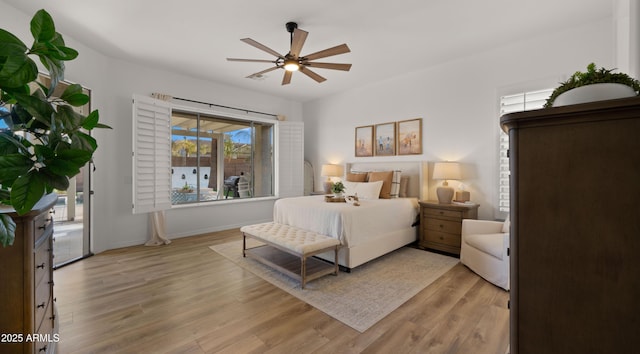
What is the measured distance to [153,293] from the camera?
2.58 m

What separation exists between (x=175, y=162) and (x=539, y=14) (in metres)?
5.66

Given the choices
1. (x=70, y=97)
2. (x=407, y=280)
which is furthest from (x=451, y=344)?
(x=70, y=97)

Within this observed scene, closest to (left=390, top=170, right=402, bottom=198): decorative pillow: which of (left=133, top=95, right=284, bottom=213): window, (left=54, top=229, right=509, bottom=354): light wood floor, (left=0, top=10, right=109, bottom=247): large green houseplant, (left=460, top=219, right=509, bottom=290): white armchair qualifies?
(left=460, top=219, right=509, bottom=290): white armchair

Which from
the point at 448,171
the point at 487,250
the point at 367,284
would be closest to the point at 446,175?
the point at 448,171

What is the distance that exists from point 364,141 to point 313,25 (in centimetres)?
270

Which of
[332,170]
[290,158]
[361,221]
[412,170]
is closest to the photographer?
[361,221]

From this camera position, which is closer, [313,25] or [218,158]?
[313,25]

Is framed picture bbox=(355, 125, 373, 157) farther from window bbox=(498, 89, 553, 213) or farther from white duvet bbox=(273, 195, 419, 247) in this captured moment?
window bbox=(498, 89, 553, 213)

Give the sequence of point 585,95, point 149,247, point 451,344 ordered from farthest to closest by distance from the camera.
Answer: point 149,247 → point 451,344 → point 585,95

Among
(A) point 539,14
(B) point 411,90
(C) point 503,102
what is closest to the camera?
(A) point 539,14

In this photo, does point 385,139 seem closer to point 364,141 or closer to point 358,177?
point 364,141

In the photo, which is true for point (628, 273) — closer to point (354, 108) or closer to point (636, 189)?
point (636, 189)

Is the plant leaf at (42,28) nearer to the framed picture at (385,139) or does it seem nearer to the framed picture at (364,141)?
the framed picture at (385,139)

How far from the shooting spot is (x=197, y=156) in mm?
5035
